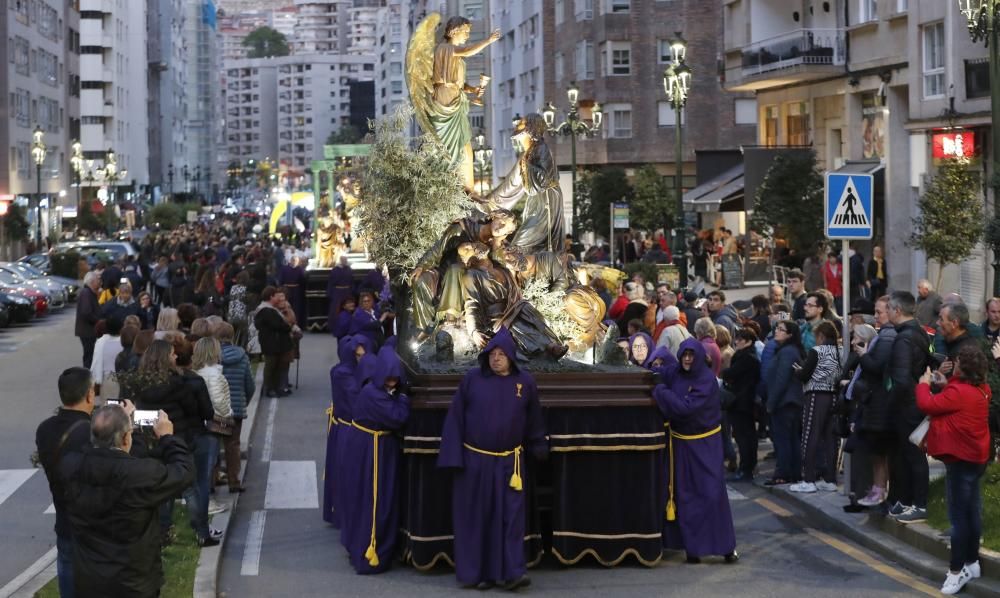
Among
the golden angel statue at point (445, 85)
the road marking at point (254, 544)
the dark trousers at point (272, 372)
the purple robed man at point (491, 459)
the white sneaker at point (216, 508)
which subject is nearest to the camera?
the purple robed man at point (491, 459)

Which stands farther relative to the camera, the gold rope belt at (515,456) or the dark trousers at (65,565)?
the gold rope belt at (515,456)

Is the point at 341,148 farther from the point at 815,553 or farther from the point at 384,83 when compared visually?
the point at 384,83

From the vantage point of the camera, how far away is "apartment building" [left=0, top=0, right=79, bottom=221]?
74.3 meters

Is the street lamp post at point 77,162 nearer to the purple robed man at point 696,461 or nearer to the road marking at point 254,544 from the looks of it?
the road marking at point 254,544

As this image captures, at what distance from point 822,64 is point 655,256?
8544 millimetres

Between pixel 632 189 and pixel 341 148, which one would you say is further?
pixel 632 189

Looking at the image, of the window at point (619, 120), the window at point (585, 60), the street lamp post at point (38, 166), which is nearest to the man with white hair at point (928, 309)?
the window at point (619, 120)

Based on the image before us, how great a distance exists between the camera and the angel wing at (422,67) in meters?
21.2

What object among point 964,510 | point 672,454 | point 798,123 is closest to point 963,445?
point 964,510

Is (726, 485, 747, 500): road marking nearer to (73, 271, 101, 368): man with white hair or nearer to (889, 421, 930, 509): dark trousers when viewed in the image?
(889, 421, 930, 509): dark trousers

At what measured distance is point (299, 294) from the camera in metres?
34.3

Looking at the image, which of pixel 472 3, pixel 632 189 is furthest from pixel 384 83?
pixel 632 189

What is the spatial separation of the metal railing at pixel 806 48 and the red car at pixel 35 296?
18.8m

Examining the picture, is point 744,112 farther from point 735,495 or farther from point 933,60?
point 735,495
